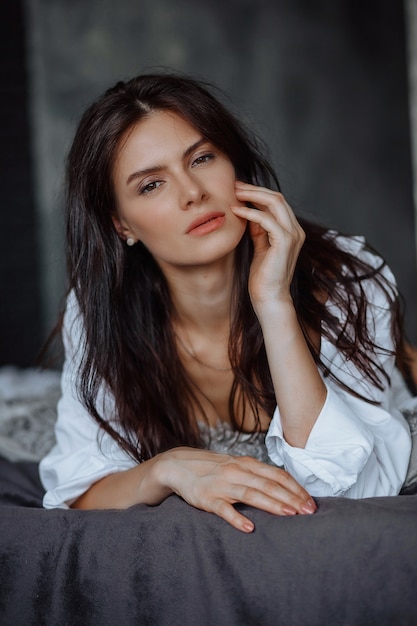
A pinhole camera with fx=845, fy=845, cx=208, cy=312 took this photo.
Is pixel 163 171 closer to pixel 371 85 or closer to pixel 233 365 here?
pixel 233 365

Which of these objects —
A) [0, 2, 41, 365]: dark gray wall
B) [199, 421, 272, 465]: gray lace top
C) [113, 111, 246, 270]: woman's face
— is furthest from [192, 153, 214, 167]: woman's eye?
[0, 2, 41, 365]: dark gray wall

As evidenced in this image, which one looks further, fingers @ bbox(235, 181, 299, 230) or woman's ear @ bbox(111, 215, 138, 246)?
woman's ear @ bbox(111, 215, 138, 246)

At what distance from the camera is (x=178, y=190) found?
6.26 feet

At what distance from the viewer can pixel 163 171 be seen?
1.94 metres

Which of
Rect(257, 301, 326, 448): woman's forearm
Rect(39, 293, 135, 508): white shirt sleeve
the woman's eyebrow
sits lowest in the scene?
Rect(39, 293, 135, 508): white shirt sleeve

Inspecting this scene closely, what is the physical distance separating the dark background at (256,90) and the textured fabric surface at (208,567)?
10.6ft

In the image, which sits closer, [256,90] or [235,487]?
[235,487]

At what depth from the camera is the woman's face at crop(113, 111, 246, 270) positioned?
191 centimetres

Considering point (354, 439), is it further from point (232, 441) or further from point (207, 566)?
point (232, 441)

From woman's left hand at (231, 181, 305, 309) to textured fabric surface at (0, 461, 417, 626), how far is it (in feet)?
1.57

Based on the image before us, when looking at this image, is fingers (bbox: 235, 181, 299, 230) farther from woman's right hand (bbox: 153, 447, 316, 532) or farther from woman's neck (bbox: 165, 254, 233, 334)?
woman's right hand (bbox: 153, 447, 316, 532)

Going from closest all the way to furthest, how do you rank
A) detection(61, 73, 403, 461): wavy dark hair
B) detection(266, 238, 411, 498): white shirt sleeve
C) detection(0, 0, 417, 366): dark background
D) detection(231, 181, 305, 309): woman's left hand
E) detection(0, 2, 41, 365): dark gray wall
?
detection(266, 238, 411, 498): white shirt sleeve < detection(231, 181, 305, 309): woman's left hand < detection(61, 73, 403, 461): wavy dark hair < detection(0, 2, 41, 365): dark gray wall < detection(0, 0, 417, 366): dark background

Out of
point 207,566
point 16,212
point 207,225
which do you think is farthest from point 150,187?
point 16,212

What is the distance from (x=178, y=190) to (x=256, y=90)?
3165 millimetres
